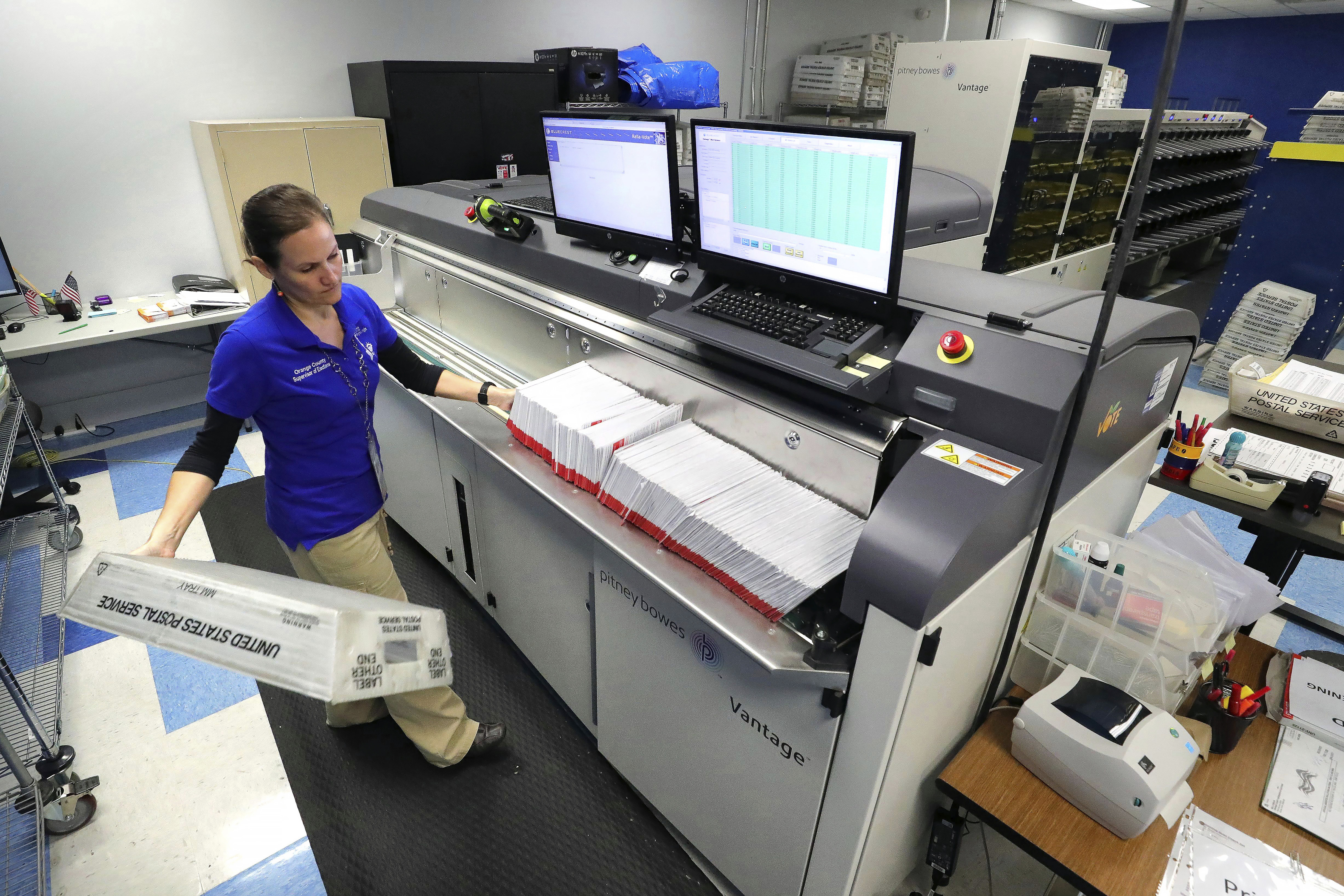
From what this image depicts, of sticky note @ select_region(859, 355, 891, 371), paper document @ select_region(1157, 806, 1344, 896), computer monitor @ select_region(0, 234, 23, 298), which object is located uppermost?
sticky note @ select_region(859, 355, 891, 371)

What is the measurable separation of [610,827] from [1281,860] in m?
1.43

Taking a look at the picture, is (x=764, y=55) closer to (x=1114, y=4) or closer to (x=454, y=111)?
(x=454, y=111)

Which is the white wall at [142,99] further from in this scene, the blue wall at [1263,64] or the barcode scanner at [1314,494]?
the blue wall at [1263,64]

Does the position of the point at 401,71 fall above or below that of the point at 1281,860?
above

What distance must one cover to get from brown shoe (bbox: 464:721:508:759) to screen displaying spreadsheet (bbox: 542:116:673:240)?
59.0 inches

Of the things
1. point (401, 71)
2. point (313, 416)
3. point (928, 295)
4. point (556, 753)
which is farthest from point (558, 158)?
point (401, 71)

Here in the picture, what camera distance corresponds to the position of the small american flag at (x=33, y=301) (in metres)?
3.28

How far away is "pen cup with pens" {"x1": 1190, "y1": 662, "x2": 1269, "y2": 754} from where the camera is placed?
128cm

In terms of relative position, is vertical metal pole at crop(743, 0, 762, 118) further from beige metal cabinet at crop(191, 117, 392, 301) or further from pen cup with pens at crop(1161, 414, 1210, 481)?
pen cup with pens at crop(1161, 414, 1210, 481)

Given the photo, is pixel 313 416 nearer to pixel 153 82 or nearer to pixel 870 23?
pixel 153 82

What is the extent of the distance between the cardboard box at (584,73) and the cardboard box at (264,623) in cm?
416

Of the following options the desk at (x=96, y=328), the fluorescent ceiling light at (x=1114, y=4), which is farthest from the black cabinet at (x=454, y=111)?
the fluorescent ceiling light at (x=1114, y=4)

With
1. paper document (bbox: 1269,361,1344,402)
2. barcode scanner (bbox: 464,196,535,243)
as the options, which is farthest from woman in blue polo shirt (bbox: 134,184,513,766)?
paper document (bbox: 1269,361,1344,402)

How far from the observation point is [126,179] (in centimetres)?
353
